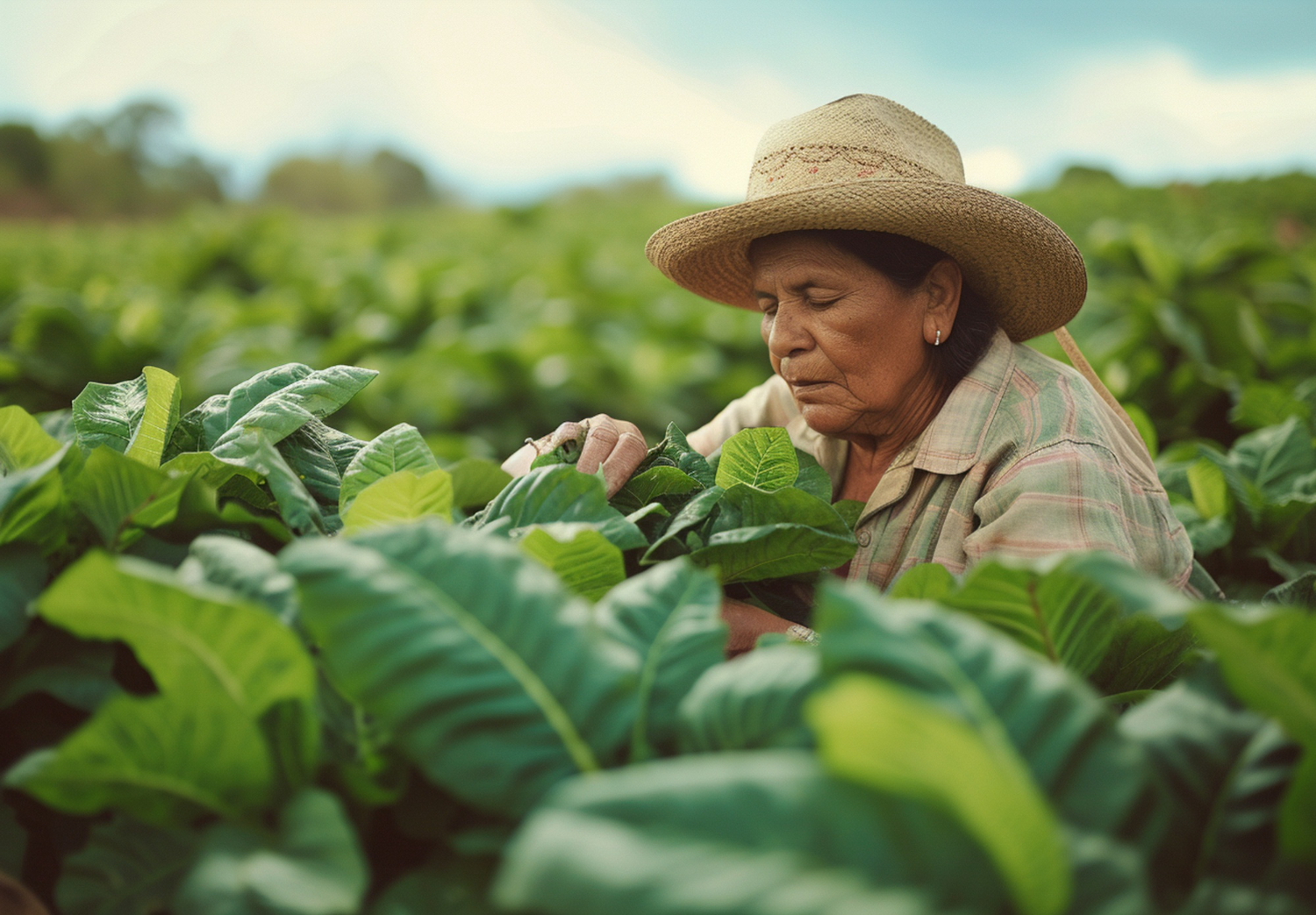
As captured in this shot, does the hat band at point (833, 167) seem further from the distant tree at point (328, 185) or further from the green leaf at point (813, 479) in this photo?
the distant tree at point (328, 185)

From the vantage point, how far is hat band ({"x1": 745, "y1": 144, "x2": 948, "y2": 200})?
2156mm

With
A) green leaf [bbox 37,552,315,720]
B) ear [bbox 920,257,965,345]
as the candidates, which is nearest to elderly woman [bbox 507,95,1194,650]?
ear [bbox 920,257,965,345]

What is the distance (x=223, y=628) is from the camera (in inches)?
33.4

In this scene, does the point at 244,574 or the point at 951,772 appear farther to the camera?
the point at 244,574

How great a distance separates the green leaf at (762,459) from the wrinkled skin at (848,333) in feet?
1.97

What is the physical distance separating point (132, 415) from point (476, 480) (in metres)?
0.66

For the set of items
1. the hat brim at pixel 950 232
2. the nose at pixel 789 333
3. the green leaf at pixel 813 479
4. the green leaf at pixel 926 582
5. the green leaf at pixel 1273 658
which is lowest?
the green leaf at pixel 813 479

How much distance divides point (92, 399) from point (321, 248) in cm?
1101

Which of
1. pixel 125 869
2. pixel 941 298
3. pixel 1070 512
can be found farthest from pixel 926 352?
pixel 125 869

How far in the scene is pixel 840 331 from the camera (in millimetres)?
2240

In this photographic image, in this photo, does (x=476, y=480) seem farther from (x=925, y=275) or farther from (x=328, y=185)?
(x=328, y=185)

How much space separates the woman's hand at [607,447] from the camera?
1.83 m

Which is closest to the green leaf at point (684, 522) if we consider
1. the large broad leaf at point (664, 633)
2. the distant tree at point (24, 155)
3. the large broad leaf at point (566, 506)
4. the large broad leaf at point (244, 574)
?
the large broad leaf at point (566, 506)

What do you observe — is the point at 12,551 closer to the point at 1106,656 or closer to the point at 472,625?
the point at 472,625
